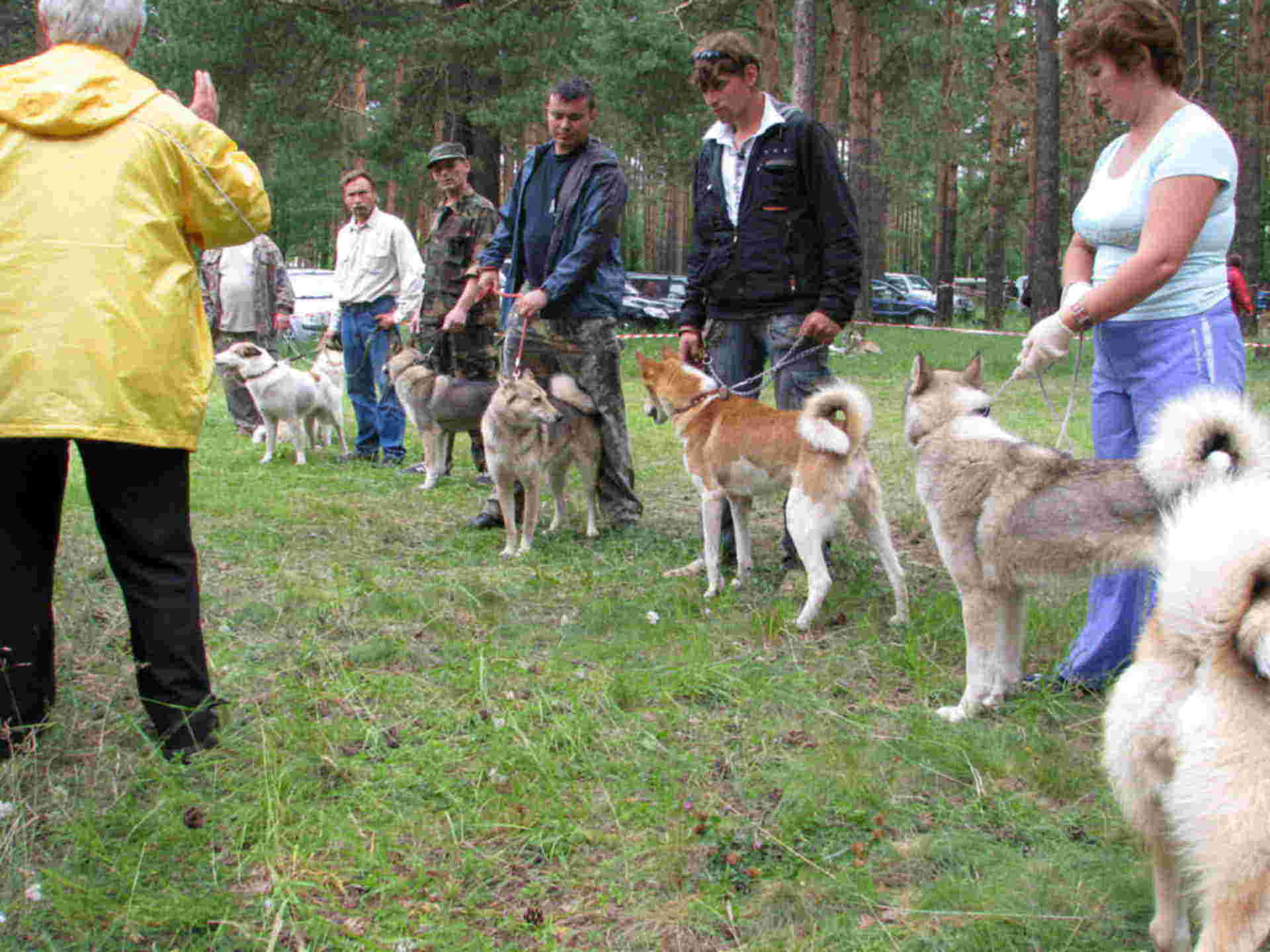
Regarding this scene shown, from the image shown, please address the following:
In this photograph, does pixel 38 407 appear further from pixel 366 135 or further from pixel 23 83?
pixel 366 135

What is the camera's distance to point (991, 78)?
23297 millimetres

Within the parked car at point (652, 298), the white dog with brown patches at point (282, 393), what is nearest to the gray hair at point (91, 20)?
the white dog with brown patches at point (282, 393)

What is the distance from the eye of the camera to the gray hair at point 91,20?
2531mm

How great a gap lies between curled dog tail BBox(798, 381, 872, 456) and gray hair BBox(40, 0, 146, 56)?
2702mm

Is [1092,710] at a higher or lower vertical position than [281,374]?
lower

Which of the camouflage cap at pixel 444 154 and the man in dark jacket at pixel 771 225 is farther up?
the camouflage cap at pixel 444 154

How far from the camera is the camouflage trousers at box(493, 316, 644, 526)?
5797mm

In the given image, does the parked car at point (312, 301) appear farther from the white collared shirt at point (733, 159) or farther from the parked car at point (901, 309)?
the parked car at point (901, 309)

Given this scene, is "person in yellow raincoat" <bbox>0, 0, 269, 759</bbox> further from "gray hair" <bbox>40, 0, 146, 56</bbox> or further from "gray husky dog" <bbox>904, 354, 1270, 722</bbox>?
"gray husky dog" <bbox>904, 354, 1270, 722</bbox>

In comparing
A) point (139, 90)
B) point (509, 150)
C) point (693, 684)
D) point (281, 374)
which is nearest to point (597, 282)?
point (693, 684)

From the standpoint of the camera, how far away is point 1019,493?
3.18 meters

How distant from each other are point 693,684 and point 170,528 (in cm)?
172

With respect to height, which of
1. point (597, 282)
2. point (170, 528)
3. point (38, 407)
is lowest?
point (170, 528)

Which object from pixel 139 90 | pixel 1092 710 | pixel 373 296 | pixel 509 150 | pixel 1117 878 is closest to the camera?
pixel 1117 878
